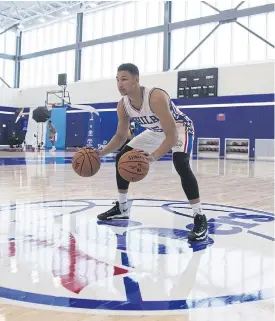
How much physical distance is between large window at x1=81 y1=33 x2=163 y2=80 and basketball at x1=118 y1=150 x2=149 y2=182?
17.9m

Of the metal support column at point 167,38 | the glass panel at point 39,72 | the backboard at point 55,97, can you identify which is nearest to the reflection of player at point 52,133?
the backboard at point 55,97

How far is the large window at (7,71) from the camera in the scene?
26.3 m

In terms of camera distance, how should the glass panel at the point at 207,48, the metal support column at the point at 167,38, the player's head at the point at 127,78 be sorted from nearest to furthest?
the player's head at the point at 127,78 < the glass panel at the point at 207,48 < the metal support column at the point at 167,38

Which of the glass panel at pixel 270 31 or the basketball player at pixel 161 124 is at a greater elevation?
the glass panel at pixel 270 31

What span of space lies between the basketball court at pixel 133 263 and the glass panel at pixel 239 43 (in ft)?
47.8

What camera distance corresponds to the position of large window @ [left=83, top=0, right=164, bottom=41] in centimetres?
2052

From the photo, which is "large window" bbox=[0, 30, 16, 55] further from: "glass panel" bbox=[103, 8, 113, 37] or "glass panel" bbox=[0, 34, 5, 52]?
"glass panel" bbox=[103, 8, 113, 37]

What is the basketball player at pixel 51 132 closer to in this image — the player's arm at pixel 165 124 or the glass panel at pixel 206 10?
the glass panel at pixel 206 10

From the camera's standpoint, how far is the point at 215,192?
5629 millimetres

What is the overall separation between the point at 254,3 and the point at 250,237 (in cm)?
1639

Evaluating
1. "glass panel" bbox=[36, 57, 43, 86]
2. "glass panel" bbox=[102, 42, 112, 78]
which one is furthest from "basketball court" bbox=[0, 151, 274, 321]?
"glass panel" bbox=[36, 57, 43, 86]

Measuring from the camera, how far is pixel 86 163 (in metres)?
3.19

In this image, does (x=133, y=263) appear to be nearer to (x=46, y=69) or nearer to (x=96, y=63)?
(x=96, y=63)

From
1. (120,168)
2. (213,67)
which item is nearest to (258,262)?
(120,168)
